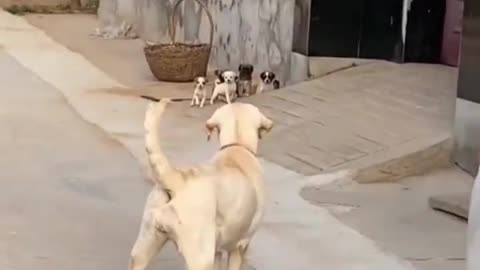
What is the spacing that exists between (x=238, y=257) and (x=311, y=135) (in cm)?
208

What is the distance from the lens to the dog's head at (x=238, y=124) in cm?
275

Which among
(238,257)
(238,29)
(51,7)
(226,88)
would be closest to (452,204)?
(238,257)

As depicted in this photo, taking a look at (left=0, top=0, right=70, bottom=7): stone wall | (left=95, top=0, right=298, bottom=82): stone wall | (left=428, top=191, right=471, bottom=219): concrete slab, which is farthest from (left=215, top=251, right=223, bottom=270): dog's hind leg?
(left=0, top=0, right=70, bottom=7): stone wall

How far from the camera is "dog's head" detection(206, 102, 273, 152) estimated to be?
275 cm

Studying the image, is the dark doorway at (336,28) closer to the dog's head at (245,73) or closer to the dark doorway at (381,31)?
the dark doorway at (381,31)

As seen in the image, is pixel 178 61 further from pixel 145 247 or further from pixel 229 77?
pixel 145 247

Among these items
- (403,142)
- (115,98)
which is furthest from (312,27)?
(403,142)

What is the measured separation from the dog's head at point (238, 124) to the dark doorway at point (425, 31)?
3513 mm

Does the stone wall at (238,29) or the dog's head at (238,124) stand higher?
the dog's head at (238,124)

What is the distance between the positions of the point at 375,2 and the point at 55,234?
129 inches

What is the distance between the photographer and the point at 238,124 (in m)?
2.76

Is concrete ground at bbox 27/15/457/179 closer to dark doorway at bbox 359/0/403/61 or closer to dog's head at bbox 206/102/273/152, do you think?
dark doorway at bbox 359/0/403/61

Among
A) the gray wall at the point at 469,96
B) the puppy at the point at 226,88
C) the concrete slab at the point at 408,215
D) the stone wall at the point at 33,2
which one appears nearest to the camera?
the concrete slab at the point at 408,215

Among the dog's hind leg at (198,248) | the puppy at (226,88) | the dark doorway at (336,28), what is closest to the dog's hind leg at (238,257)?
the dog's hind leg at (198,248)
